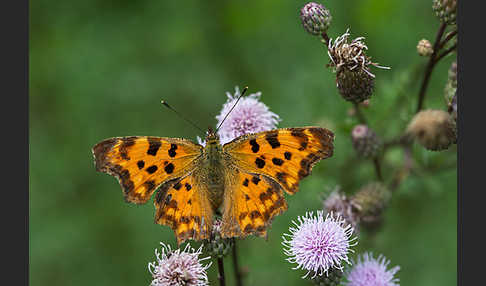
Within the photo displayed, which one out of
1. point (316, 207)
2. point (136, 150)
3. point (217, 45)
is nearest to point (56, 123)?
point (217, 45)

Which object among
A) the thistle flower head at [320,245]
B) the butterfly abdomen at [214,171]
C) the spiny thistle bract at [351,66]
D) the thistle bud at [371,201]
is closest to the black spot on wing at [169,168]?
the butterfly abdomen at [214,171]

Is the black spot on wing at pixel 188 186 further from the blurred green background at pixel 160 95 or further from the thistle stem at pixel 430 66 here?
the thistle stem at pixel 430 66

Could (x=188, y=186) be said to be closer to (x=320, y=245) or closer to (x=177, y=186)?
(x=177, y=186)

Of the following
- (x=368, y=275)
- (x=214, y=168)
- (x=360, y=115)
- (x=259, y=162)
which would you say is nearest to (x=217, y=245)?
(x=214, y=168)

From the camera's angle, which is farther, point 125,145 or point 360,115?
point 360,115

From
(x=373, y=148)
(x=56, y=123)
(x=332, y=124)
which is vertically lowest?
(x=373, y=148)

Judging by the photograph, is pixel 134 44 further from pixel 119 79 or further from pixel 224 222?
pixel 224 222
